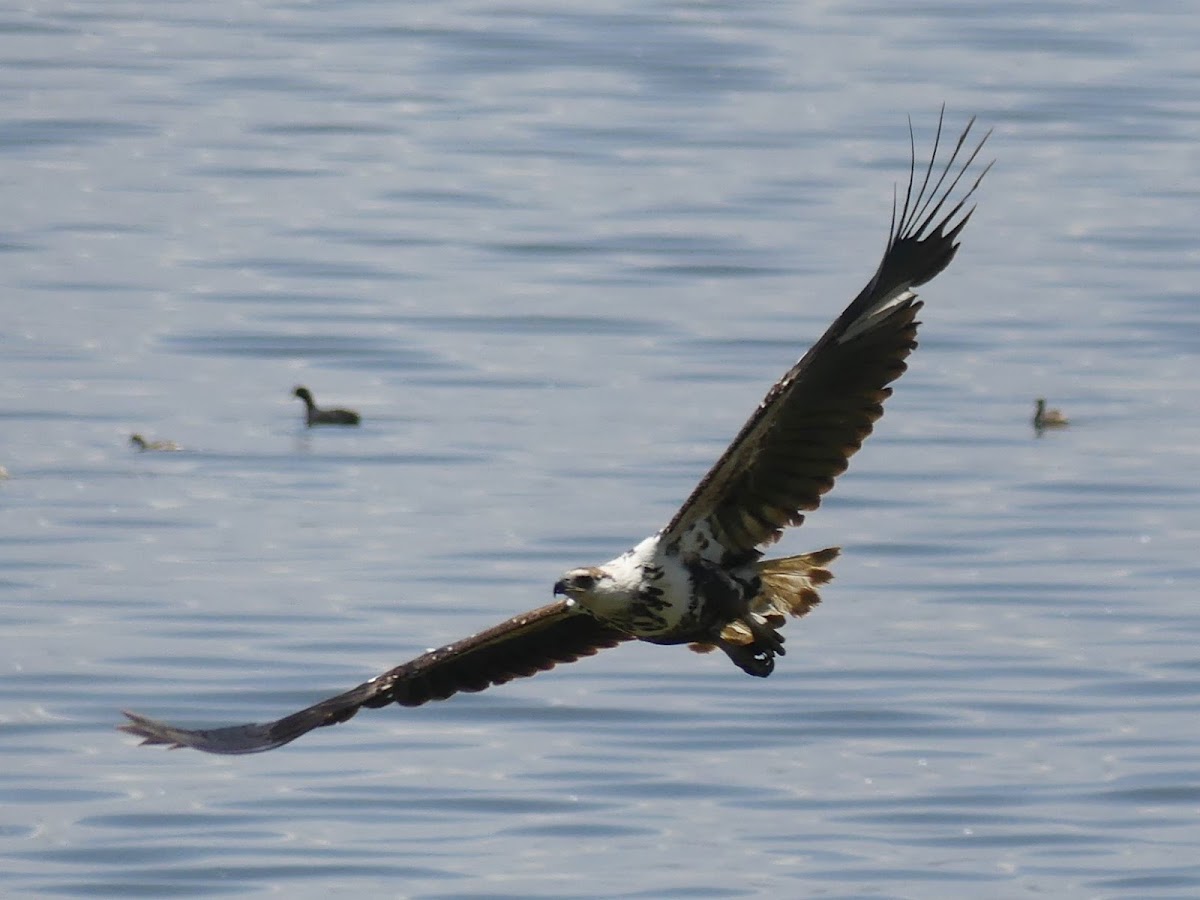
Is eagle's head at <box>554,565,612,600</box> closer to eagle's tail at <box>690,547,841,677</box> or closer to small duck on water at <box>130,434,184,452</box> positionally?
eagle's tail at <box>690,547,841,677</box>

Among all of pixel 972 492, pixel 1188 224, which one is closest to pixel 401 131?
pixel 1188 224

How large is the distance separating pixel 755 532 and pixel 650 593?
397 mm

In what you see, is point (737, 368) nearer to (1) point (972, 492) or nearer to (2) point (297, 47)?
(1) point (972, 492)

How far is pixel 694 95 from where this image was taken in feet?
104

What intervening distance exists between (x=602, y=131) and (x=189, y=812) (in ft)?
55.2

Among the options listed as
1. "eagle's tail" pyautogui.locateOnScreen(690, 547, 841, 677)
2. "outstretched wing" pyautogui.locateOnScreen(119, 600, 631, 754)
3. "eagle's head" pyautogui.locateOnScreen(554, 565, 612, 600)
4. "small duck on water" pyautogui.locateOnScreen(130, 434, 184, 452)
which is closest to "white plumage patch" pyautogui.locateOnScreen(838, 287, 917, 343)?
"eagle's tail" pyautogui.locateOnScreen(690, 547, 841, 677)

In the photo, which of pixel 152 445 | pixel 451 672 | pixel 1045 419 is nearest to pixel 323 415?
pixel 152 445

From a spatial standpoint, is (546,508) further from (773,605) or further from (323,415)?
(773,605)

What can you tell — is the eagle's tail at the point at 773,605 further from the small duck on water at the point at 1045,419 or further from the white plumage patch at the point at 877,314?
the small duck on water at the point at 1045,419

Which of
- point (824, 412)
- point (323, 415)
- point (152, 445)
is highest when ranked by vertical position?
point (824, 412)

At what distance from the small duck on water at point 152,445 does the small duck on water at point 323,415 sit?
85cm

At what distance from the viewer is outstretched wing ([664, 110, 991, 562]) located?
9.70 metres

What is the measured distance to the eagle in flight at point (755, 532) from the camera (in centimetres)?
973

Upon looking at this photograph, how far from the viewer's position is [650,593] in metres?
10.2
